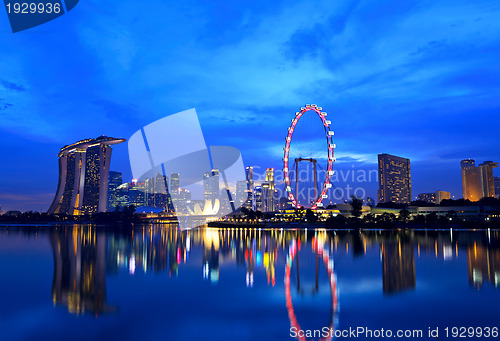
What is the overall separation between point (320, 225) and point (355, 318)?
84.1 metres

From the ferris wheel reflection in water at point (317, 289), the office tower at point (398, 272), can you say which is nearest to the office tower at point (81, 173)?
the ferris wheel reflection in water at point (317, 289)

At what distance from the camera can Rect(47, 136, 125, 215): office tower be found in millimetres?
158125

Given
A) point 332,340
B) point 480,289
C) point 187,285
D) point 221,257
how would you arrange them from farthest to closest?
1. point 221,257
2. point 187,285
3. point 480,289
4. point 332,340

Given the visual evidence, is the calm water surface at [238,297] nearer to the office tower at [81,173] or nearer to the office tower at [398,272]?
the office tower at [398,272]

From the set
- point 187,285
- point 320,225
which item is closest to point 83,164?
point 320,225

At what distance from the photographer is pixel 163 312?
43.9 feet

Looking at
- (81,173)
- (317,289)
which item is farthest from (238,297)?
(81,173)

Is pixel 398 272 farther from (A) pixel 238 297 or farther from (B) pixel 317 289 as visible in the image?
(A) pixel 238 297

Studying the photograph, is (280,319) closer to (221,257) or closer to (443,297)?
(443,297)

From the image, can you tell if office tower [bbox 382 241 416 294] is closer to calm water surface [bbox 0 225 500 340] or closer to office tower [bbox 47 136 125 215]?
calm water surface [bbox 0 225 500 340]

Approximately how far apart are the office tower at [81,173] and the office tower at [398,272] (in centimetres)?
14552

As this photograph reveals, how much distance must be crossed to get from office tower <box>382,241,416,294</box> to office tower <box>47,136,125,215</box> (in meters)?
146

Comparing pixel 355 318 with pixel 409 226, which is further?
pixel 409 226

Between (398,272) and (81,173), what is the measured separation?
525ft
